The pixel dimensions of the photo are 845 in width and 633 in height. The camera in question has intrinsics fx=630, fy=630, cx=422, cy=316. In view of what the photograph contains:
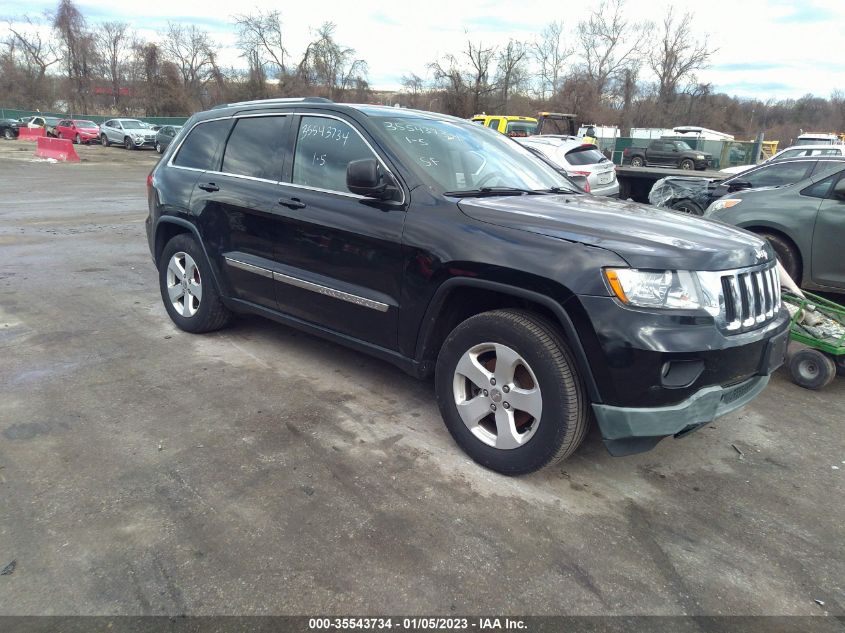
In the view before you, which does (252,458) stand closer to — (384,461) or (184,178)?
(384,461)

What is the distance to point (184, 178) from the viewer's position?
16.4 ft

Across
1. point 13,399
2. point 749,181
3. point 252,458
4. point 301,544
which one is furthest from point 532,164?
point 749,181

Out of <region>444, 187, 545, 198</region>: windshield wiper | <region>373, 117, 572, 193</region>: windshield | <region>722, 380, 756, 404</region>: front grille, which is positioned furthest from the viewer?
<region>373, 117, 572, 193</region>: windshield

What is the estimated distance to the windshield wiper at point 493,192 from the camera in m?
3.53

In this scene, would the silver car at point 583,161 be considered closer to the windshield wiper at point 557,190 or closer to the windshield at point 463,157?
the windshield at point 463,157

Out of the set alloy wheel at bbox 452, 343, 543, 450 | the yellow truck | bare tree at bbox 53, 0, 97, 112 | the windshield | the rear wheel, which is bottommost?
alloy wheel at bbox 452, 343, 543, 450

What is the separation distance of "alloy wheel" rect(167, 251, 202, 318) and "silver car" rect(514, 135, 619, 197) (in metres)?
7.42

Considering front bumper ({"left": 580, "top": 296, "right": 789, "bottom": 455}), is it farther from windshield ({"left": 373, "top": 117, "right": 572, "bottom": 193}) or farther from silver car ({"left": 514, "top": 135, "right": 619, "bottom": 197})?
silver car ({"left": 514, "top": 135, "right": 619, "bottom": 197})

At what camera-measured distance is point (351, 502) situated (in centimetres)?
297

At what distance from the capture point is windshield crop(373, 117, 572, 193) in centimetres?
372

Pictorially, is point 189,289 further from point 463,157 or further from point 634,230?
point 634,230

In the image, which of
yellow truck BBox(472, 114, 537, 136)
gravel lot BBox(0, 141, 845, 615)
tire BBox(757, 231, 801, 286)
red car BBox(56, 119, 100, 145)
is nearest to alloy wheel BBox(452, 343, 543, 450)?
gravel lot BBox(0, 141, 845, 615)

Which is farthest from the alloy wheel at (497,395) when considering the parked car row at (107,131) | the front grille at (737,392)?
the parked car row at (107,131)

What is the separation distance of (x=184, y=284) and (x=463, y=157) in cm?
263
